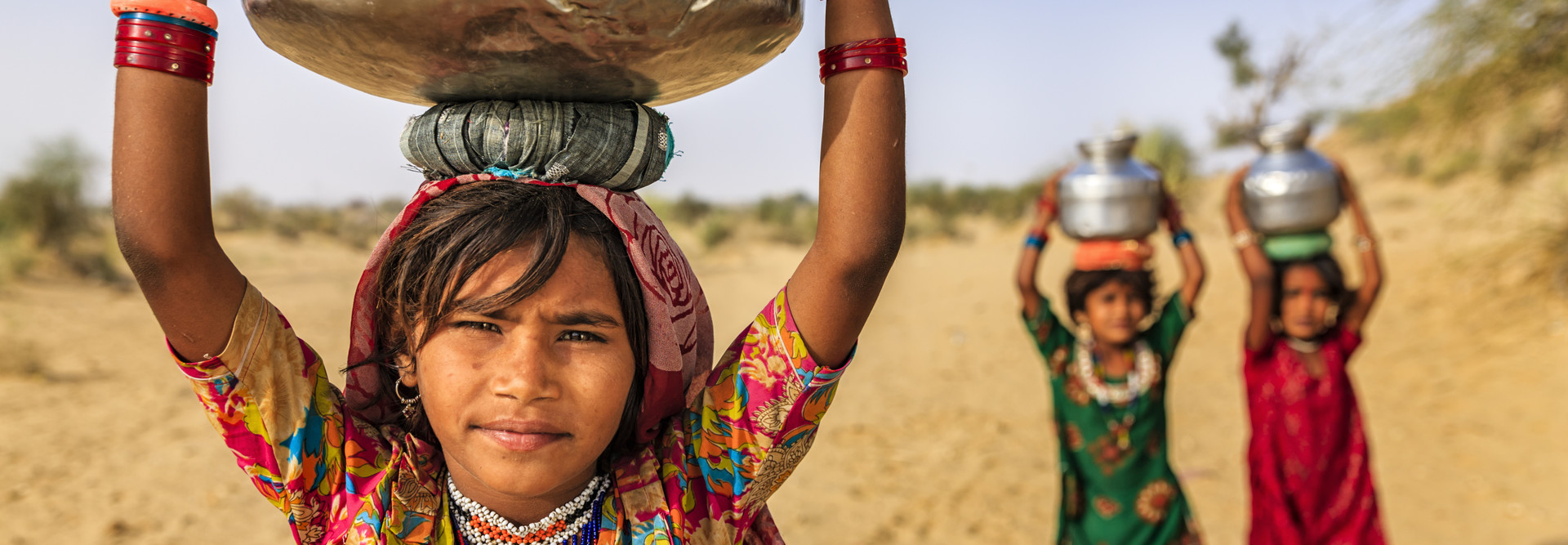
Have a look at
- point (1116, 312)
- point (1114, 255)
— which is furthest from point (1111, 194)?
point (1116, 312)

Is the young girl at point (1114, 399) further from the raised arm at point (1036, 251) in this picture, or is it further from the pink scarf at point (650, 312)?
the pink scarf at point (650, 312)

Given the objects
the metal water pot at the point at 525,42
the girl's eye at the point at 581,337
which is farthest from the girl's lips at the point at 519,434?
the metal water pot at the point at 525,42

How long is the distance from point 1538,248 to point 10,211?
18238mm

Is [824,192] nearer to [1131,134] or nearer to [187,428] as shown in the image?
[1131,134]

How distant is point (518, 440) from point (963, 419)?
6928 millimetres

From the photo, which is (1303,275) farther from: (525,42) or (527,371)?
(525,42)

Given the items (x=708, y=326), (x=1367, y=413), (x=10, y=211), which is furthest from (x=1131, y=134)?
(x=10, y=211)

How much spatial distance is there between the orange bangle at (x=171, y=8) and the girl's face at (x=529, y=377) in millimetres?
455

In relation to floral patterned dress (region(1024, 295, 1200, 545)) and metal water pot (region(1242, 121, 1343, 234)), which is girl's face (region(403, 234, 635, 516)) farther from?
metal water pot (region(1242, 121, 1343, 234))

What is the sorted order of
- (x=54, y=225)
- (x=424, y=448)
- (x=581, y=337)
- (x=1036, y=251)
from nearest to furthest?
(x=581, y=337) < (x=424, y=448) < (x=1036, y=251) < (x=54, y=225)

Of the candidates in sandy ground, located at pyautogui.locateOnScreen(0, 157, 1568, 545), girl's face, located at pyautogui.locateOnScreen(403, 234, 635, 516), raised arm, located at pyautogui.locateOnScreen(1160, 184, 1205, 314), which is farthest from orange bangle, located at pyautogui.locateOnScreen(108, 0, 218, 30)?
sandy ground, located at pyautogui.locateOnScreen(0, 157, 1568, 545)

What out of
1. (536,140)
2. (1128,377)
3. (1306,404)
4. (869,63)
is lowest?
(1306,404)

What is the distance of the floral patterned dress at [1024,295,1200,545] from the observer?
361cm

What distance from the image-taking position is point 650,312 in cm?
135
